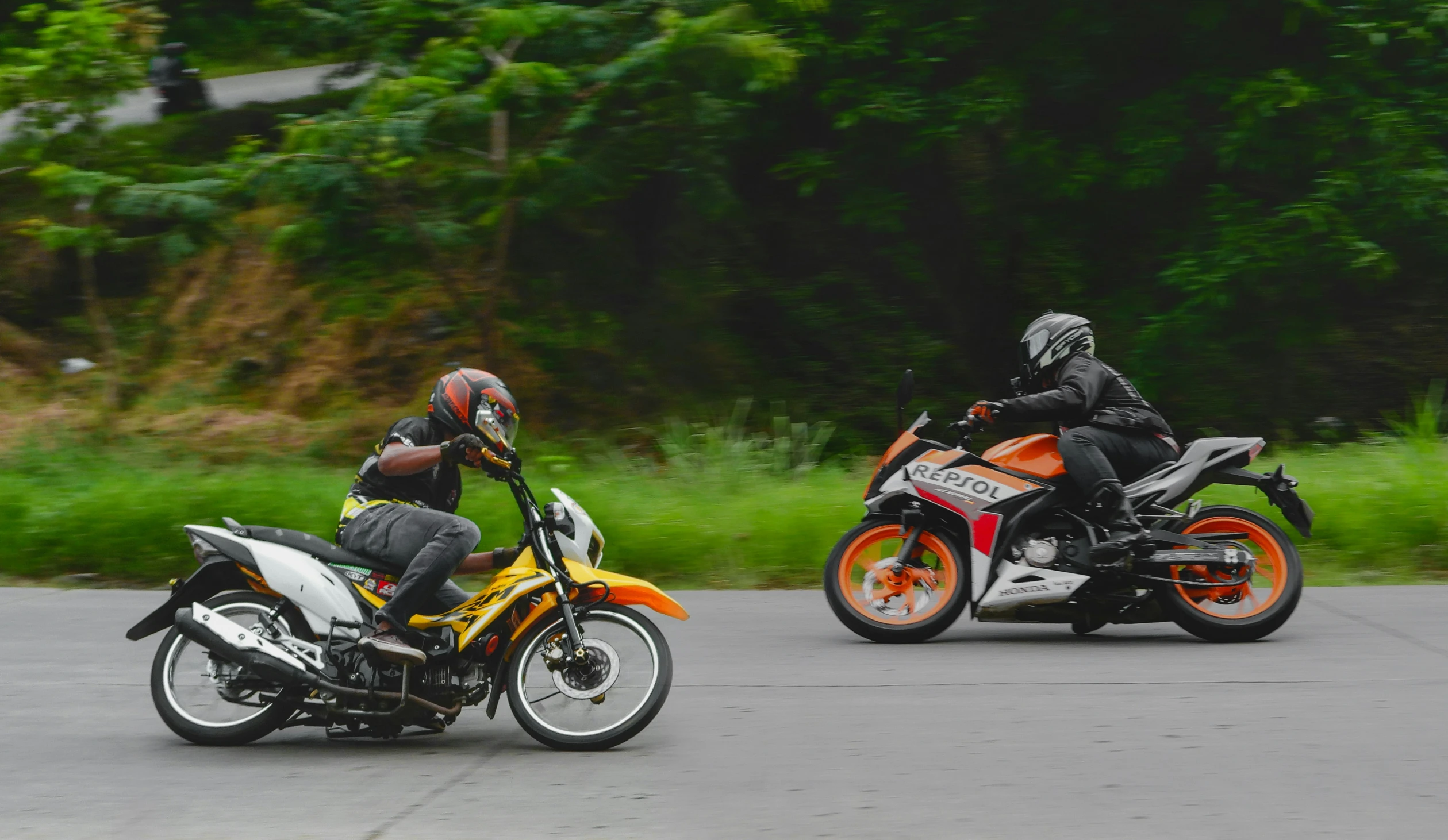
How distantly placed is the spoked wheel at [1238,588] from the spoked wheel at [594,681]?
3512mm

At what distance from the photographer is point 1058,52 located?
17.0m

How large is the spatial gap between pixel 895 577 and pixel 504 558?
112 inches

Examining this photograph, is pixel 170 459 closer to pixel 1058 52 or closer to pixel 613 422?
pixel 613 422

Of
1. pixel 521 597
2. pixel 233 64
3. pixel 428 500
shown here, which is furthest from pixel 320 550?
pixel 233 64

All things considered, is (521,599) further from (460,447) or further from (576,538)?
(460,447)

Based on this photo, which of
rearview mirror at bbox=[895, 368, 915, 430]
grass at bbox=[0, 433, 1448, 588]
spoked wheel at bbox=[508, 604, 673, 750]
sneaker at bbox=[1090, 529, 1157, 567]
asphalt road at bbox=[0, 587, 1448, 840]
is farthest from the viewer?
grass at bbox=[0, 433, 1448, 588]

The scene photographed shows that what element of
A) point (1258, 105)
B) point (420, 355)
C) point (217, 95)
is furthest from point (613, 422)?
point (217, 95)

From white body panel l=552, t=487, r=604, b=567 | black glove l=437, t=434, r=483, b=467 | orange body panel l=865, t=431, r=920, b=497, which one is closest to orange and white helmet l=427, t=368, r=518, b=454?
black glove l=437, t=434, r=483, b=467

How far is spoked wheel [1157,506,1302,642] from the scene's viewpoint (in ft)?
26.3

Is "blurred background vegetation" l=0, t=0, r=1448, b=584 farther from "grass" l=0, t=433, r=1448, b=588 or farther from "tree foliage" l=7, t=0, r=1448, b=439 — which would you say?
"grass" l=0, t=433, r=1448, b=588

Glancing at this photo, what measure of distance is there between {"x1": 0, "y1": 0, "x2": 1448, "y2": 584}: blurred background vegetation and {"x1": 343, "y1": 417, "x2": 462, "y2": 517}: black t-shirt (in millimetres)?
7448

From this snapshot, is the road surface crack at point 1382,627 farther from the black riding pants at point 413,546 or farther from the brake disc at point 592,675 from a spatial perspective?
the black riding pants at point 413,546

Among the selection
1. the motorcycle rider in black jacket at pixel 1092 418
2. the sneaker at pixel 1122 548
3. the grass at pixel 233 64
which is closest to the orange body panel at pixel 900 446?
the motorcycle rider in black jacket at pixel 1092 418

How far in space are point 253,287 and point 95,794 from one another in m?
14.2
